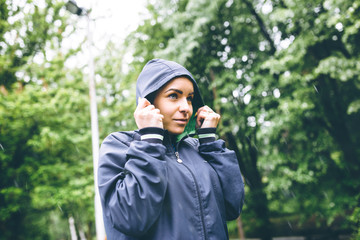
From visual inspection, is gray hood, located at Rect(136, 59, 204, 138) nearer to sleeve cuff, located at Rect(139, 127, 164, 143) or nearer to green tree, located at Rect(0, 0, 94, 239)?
sleeve cuff, located at Rect(139, 127, 164, 143)

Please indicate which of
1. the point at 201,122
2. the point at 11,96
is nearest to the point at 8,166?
the point at 11,96

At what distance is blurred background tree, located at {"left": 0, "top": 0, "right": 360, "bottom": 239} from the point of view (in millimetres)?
8531

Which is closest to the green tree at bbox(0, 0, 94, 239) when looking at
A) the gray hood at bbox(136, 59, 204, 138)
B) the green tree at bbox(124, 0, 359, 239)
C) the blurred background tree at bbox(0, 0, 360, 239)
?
the blurred background tree at bbox(0, 0, 360, 239)

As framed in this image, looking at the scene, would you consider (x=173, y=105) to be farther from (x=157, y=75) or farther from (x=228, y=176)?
(x=228, y=176)

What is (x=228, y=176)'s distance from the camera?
1.69 meters

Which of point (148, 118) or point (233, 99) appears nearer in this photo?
point (148, 118)

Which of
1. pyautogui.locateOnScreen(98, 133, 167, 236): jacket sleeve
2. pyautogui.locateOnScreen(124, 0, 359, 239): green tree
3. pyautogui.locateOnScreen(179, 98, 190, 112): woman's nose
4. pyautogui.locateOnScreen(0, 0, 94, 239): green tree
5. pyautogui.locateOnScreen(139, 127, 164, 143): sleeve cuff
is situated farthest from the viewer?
pyautogui.locateOnScreen(0, 0, 94, 239): green tree

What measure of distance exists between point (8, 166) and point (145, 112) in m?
11.4

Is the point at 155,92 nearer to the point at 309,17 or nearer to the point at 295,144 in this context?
the point at 309,17

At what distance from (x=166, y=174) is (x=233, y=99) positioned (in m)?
9.37

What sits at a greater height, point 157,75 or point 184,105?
point 157,75

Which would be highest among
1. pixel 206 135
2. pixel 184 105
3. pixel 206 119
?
pixel 184 105

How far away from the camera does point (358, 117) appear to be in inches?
394

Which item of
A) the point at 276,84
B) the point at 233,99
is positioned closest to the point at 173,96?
the point at 276,84
